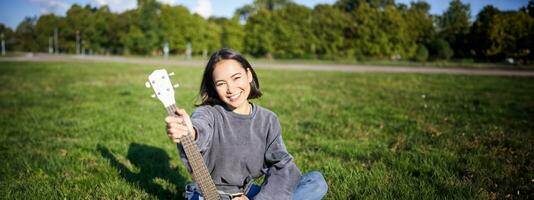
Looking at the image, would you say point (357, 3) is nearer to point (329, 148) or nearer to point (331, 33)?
point (331, 33)

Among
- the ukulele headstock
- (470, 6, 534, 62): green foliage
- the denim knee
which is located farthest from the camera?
(470, 6, 534, 62): green foliage

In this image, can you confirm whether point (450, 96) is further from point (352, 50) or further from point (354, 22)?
point (354, 22)

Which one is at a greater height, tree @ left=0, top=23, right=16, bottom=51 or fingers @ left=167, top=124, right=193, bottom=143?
tree @ left=0, top=23, right=16, bottom=51

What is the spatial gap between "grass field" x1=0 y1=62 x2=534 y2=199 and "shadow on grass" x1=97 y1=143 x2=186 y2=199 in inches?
0.5

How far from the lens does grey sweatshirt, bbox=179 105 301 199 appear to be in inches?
115

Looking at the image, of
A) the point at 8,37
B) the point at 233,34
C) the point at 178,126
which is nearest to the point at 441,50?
the point at 233,34

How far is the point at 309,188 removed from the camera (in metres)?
3.09

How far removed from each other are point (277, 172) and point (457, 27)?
175 feet

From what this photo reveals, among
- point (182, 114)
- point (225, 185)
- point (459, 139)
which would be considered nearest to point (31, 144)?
point (225, 185)

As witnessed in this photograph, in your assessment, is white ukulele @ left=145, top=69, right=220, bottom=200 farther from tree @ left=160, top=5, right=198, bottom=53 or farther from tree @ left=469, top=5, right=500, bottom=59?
tree @ left=160, top=5, right=198, bottom=53

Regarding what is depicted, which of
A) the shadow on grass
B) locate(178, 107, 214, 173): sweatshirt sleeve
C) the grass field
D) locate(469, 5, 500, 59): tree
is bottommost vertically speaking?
the shadow on grass

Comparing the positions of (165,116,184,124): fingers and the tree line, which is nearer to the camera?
(165,116,184,124): fingers

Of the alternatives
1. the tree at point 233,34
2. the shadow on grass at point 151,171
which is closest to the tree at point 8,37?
the tree at point 233,34

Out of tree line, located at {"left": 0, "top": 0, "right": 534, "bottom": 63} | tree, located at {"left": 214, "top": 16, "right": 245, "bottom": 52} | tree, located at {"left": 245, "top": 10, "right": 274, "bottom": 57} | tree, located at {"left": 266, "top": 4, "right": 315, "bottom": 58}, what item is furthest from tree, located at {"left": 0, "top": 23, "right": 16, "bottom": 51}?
tree, located at {"left": 266, "top": 4, "right": 315, "bottom": 58}
